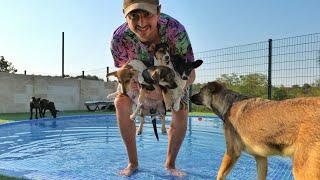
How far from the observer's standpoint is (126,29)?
14.3 ft

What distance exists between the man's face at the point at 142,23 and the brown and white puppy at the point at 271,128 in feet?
2.62

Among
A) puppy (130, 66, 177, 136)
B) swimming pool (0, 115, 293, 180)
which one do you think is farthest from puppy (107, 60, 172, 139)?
swimming pool (0, 115, 293, 180)

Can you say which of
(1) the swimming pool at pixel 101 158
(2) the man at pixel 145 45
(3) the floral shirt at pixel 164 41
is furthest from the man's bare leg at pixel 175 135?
(3) the floral shirt at pixel 164 41

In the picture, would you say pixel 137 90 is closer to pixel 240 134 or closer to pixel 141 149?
pixel 240 134

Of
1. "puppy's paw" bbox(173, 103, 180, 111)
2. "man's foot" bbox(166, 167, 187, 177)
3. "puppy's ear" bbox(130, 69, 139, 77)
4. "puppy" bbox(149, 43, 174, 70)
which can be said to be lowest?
"man's foot" bbox(166, 167, 187, 177)

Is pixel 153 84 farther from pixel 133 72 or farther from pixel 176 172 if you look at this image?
pixel 176 172

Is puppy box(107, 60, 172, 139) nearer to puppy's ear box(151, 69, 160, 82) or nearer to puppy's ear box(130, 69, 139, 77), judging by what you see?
puppy's ear box(130, 69, 139, 77)

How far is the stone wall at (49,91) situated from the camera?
16.6 m

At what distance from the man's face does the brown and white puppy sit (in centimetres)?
80

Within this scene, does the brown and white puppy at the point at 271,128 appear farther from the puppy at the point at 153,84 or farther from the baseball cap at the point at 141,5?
the baseball cap at the point at 141,5

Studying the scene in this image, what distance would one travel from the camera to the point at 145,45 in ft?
14.1

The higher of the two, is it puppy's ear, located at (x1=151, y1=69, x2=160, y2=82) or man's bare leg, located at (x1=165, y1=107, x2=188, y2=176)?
puppy's ear, located at (x1=151, y1=69, x2=160, y2=82)

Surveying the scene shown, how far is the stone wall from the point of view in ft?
54.3

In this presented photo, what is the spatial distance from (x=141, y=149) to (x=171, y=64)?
98.7 inches
